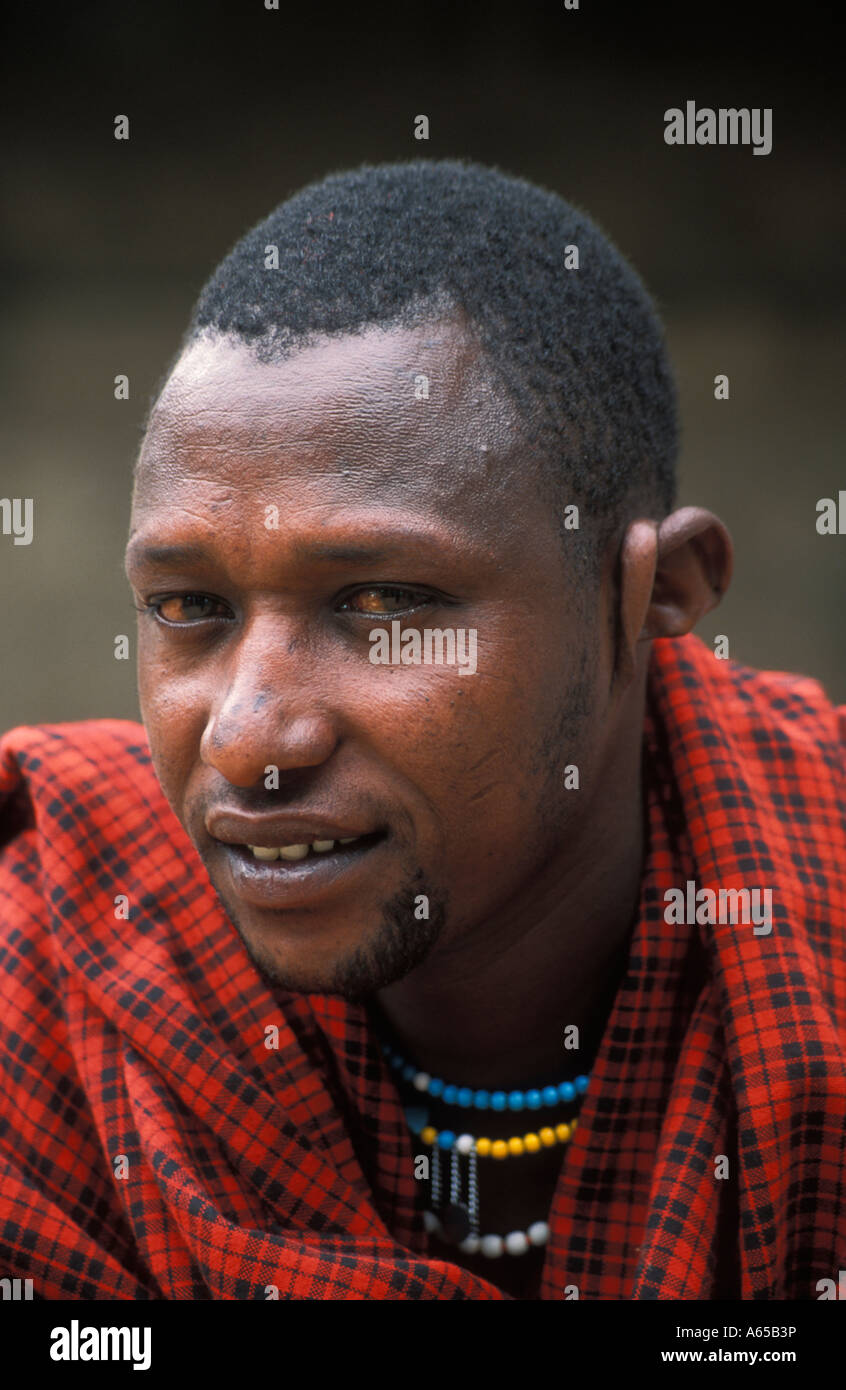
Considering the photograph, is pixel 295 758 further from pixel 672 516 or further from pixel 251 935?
pixel 672 516

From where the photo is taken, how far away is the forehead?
5.76ft

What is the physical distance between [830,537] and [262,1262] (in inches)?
165

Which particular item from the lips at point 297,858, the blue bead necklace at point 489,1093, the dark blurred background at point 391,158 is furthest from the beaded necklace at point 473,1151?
the dark blurred background at point 391,158

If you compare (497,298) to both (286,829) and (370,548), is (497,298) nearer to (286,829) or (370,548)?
(370,548)

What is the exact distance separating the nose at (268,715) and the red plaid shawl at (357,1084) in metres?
0.55

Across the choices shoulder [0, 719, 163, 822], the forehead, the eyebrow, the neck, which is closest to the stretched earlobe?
the neck

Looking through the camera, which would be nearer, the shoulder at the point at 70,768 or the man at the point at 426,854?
the man at the point at 426,854

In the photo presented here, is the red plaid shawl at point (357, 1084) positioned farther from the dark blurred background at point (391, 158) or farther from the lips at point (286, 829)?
the dark blurred background at point (391, 158)

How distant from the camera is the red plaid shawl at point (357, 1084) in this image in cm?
186

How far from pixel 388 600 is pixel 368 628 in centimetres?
5

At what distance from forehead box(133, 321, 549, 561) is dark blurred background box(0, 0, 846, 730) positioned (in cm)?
321
